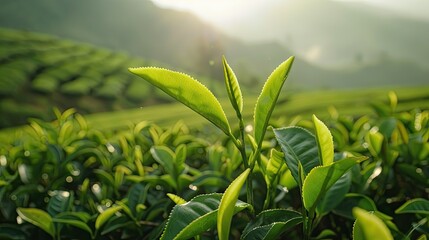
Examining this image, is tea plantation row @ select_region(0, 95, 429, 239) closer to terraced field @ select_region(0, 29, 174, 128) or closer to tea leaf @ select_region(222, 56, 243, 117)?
tea leaf @ select_region(222, 56, 243, 117)

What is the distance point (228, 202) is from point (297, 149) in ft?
1.06

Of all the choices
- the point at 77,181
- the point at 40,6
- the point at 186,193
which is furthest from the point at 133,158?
the point at 40,6

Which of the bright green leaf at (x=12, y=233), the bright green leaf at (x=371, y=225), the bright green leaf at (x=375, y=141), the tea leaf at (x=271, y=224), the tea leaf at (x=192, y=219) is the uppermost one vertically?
the bright green leaf at (x=371, y=225)

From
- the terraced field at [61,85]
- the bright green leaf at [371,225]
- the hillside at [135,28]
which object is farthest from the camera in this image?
the hillside at [135,28]

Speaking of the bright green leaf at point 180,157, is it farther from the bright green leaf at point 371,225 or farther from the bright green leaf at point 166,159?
the bright green leaf at point 371,225

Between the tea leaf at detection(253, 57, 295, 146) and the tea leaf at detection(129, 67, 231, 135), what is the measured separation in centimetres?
8

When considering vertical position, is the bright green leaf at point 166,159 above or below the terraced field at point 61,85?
above

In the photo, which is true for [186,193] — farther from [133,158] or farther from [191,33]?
[191,33]

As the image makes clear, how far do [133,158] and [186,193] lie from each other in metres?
0.50

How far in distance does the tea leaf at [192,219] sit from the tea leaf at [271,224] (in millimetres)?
61

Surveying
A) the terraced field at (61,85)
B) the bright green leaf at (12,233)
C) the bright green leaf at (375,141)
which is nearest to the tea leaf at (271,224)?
the bright green leaf at (375,141)

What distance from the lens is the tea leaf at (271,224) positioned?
853 mm

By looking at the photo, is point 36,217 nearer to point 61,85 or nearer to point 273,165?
point 273,165

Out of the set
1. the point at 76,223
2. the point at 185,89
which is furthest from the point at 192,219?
the point at 76,223
